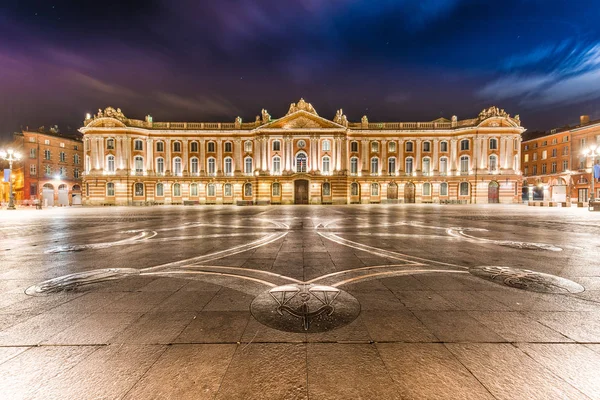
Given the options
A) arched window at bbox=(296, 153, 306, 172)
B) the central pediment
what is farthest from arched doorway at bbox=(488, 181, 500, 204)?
arched window at bbox=(296, 153, 306, 172)

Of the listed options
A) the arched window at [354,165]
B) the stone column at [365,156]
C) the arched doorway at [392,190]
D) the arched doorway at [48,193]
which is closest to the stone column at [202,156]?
the arched window at [354,165]

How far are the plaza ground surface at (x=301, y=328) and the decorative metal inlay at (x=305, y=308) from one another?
0.10 feet

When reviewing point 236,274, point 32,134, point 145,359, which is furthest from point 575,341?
point 32,134

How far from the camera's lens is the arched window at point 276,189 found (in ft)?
141

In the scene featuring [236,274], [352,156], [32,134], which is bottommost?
[236,274]

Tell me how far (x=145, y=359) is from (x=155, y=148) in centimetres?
4835

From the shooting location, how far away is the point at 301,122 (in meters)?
42.3

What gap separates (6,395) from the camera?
7.33ft

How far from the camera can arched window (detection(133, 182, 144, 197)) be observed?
4338cm

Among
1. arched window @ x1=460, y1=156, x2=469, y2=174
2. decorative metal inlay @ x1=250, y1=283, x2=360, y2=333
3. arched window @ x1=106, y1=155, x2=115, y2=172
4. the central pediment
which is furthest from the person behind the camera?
arched window @ x1=460, y1=156, x2=469, y2=174

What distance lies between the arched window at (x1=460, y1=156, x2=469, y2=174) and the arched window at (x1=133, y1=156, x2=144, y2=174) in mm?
53121

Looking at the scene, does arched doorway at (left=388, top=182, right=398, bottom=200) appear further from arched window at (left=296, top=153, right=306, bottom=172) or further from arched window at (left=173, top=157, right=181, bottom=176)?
arched window at (left=173, top=157, right=181, bottom=176)

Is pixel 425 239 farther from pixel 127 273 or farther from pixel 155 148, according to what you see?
pixel 155 148

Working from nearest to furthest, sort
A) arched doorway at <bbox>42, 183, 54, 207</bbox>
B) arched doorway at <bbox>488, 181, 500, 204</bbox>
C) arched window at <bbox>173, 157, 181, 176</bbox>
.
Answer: arched doorway at <bbox>488, 181, 500, 204</bbox> → arched window at <bbox>173, 157, 181, 176</bbox> → arched doorway at <bbox>42, 183, 54, 207</bbox>
